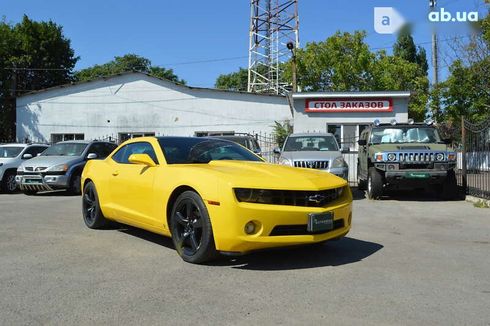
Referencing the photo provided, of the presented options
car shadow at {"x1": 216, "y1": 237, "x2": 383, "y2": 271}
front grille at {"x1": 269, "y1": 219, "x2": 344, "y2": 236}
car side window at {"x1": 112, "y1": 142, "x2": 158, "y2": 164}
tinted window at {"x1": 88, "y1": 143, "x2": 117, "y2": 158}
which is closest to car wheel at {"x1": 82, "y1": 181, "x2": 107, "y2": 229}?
car side window at {"x1": 112, "y1": 142, "x2": 158, "y2": 164}

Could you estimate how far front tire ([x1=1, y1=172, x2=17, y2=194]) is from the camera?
604 inches

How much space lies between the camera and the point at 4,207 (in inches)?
440

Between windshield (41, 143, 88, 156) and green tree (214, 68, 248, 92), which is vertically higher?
green tree (214, 68, 248, 92)

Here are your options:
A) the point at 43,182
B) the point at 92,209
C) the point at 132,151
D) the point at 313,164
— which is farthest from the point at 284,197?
the point at 43,182

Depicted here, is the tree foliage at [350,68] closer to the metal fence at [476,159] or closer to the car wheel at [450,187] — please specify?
the metal fence at [476,159]

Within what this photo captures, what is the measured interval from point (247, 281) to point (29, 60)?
117ft

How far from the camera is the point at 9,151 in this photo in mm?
16234

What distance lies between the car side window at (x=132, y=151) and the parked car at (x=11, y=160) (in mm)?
9238

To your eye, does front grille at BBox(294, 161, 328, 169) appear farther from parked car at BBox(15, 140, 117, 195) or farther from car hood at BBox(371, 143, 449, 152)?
parked car at BBox(15, 140, 117, 195)

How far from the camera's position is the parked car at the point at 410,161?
11.9 m

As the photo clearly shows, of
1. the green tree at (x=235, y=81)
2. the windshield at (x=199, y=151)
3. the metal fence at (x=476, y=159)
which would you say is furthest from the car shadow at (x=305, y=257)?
the green tree at (x=235, y=81)

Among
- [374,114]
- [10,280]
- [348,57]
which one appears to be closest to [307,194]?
[10,280]

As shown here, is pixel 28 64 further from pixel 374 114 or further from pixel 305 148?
pixel 305 148

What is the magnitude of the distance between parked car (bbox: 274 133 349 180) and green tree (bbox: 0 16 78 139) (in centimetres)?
2508
